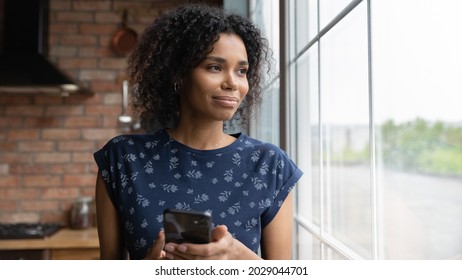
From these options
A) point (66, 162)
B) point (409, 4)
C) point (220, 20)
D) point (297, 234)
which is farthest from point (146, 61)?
point (66, 162)

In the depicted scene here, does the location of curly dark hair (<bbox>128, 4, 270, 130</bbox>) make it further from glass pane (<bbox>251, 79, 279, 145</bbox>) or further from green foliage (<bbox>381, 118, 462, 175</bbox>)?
glass pane (<bbox>251, 79, 279, 145</bbox>)

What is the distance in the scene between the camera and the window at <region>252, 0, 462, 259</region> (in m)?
0.64

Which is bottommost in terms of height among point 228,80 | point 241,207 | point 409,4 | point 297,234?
point 297,234

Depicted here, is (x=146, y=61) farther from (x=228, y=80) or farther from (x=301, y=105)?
(x=301, y=105)

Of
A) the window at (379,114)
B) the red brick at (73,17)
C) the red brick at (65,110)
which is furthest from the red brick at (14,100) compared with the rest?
the window at (379,114)

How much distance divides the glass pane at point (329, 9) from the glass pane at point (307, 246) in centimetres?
45

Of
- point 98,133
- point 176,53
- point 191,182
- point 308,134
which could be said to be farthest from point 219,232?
point 98,133

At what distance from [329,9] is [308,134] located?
0.29 metres

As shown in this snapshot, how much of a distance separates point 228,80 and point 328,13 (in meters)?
0.35

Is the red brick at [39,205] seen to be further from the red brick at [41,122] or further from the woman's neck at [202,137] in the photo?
the woman's neck at [202,137]

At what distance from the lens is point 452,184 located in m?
0.62

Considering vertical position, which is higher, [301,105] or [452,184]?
[301,105]
